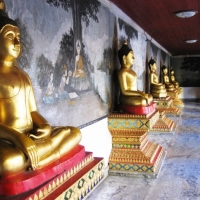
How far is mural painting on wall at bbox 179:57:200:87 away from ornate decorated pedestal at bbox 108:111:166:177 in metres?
9.69

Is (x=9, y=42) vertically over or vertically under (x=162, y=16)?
under

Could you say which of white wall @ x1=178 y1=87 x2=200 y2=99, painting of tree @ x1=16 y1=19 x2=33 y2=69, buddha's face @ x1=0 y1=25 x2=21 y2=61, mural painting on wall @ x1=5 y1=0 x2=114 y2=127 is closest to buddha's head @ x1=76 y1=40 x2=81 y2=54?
mural painting on wall @ x1=5 y1=0 x2=114 y2=127

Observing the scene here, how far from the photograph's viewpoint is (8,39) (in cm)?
173

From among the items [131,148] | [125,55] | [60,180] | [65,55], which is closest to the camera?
[60,180]

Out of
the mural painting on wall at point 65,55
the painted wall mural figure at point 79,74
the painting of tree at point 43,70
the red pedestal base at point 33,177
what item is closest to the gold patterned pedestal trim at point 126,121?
the mural painting on wall at point 65,55

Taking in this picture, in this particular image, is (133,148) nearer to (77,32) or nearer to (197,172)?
(197,172)

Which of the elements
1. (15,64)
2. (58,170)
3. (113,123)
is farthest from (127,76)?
(58,170)

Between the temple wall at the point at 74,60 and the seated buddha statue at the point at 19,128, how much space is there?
0.28m

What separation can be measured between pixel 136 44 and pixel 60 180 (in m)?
4.12

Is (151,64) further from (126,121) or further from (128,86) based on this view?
(126,121)

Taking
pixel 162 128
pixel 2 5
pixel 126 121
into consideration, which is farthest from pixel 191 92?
pixel 2 5

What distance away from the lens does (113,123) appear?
387 centimetres

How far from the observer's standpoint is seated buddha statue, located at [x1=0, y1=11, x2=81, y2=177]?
1493 mm

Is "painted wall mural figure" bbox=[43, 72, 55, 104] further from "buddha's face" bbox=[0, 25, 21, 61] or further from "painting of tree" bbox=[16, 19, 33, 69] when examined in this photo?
"buddha's face" bbox=[0, 25, 21, 61]
